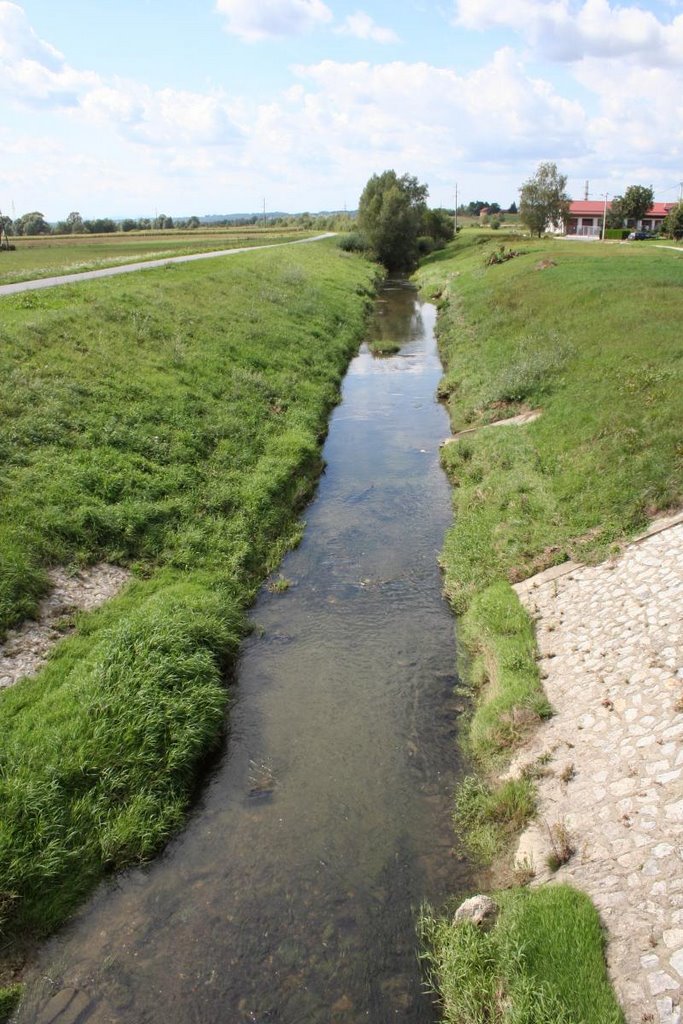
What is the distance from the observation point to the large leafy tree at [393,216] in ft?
273

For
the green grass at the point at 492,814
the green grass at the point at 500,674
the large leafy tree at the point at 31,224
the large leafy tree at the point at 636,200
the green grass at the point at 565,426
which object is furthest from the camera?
the large leafy tree at the point at 31,224

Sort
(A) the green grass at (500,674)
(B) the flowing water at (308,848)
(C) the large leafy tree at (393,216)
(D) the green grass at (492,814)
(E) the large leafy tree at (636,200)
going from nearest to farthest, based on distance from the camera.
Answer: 1. (B) the flowing water at (308,848)
2. (D) the green grass at (492,814)
3. (A) the green grass at (500,674)
4. (C) the large leafy tree at (393,216)
5. (E) the large leafy tree at (636,200)

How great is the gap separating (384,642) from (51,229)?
16379 centimetres

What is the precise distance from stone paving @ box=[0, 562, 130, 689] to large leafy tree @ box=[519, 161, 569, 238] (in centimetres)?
9376

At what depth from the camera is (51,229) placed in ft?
486

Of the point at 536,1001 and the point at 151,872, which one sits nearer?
the point at 536,1001

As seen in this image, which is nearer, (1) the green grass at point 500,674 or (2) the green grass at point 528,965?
(2) the green grass at point 528,965

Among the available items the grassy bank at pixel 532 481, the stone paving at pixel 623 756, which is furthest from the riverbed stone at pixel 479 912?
the stone paving at pixel 623 756

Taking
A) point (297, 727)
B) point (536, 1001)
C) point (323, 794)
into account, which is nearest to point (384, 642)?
point (297, 727)

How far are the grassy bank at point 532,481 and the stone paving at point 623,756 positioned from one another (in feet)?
1.22

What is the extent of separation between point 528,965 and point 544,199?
99.9 meters

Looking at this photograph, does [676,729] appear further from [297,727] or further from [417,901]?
[297,727]

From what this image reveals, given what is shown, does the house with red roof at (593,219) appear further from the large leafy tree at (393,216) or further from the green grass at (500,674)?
the green grass at (500,674)

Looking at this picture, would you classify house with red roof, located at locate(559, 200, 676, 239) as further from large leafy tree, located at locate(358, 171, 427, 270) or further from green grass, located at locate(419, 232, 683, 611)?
green grass, located at locate(419, 232, 683, 611)
